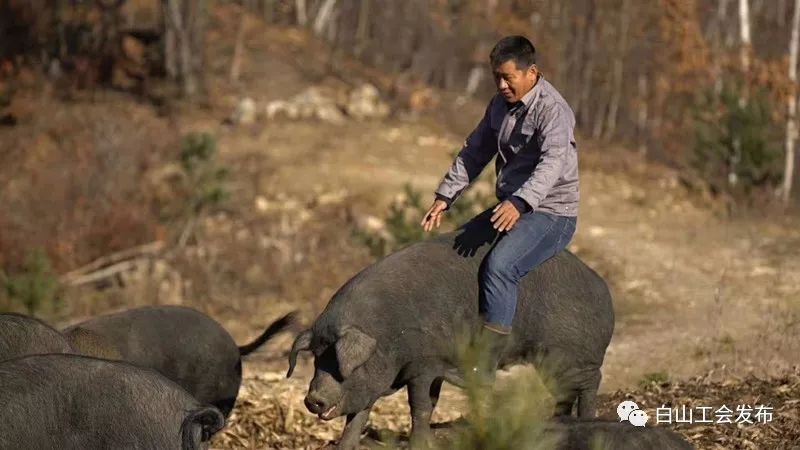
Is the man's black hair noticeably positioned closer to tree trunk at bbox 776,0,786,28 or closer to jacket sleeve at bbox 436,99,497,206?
jacket sleeve at bbox 436,99,497,206

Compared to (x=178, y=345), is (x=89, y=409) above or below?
above

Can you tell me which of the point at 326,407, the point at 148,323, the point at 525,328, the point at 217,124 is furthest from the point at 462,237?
the point at 217,124

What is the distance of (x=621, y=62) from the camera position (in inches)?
1271

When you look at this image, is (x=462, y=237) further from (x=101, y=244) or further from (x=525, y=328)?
(x=101, y=244)

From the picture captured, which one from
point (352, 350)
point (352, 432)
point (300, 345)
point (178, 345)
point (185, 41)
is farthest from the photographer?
point (185, 41)

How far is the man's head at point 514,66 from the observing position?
6.80 m

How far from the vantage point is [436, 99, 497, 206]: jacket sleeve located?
7191mm

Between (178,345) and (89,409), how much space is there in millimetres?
2788

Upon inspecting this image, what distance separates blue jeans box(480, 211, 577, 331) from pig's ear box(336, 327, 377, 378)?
0.71 meters

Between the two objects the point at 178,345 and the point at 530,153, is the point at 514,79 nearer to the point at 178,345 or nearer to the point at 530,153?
the point at 530,153

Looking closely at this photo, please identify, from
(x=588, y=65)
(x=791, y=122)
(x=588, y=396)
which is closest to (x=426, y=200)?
(x=791, y=122)

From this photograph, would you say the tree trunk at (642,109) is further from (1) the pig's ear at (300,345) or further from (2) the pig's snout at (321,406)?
(2) the pig's snout at (321,406)

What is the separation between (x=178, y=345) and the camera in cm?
765

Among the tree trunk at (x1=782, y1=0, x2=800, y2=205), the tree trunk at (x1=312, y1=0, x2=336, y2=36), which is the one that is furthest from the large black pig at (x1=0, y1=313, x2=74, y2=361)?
the tree trunk at (x1=312, y1=0, x2=336, y2=36)
